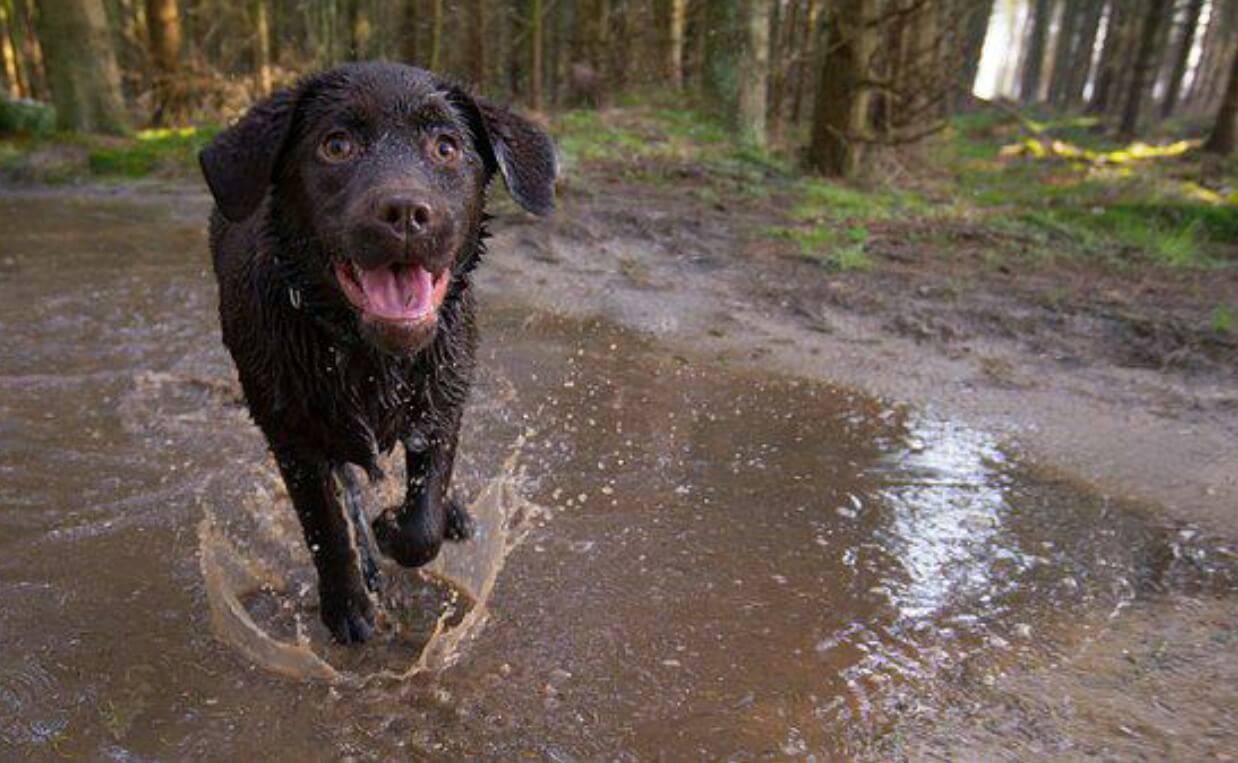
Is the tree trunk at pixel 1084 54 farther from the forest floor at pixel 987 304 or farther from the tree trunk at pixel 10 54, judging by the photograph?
the tree trunk at pixel 10 54

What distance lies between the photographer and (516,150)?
3.39 m

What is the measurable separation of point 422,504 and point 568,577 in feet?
2.50

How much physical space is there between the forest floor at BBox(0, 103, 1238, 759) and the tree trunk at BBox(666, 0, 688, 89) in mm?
5096

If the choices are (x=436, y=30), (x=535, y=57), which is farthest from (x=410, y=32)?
(x=535, y=57)

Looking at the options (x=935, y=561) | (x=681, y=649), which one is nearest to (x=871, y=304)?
(x=935, y=561)

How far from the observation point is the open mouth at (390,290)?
289 centimetres

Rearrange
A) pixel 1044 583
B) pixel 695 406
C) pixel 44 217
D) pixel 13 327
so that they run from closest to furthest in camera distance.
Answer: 1. pixel 1044 583
2. pixel 695 406
3. pixel 13 327
4. pixel 44 217

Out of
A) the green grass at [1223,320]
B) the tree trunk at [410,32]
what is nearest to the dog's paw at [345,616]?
the green grass at [1223,320]

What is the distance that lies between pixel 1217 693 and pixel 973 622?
0.79 metres

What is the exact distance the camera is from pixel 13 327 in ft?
22.4

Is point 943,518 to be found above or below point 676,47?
below

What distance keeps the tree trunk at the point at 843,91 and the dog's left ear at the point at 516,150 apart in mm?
10007

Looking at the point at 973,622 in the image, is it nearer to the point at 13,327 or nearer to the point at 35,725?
the point at 35,725

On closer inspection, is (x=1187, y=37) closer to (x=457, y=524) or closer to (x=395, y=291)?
(x=457, y=524)
